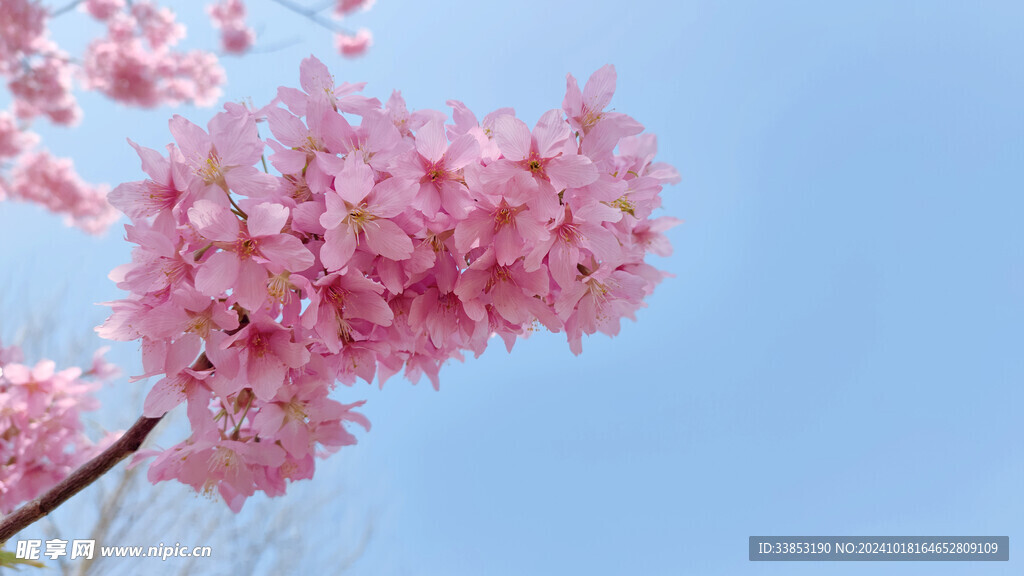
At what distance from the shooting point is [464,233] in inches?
28.5

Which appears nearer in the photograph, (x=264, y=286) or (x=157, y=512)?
(x=264, y=286)

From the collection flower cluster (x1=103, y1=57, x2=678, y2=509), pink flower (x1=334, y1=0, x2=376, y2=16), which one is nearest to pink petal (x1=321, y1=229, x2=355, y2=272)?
flower cluster (x1=103, y1=57, x2=678, y2=509)

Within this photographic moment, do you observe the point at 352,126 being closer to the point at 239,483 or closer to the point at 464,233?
the point at 464,233

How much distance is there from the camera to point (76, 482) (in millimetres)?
865

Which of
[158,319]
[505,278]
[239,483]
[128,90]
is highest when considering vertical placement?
[128,90]

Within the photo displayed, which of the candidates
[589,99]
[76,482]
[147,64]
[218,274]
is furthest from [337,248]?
[147,64]

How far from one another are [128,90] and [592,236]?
19.3ft

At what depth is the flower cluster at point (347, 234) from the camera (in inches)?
27.6

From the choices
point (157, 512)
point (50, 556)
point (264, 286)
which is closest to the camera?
point (264, 286)

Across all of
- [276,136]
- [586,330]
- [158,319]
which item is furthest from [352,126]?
[586,330]

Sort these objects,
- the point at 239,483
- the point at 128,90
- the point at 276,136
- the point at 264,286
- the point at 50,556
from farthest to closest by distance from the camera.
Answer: the point at 128,90, the point at 50,556, the point at 239,483, the point at 276,136, the point at 264,286

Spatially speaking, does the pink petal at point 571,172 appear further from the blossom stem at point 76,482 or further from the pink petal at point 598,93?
the blossom stem at point 76,482

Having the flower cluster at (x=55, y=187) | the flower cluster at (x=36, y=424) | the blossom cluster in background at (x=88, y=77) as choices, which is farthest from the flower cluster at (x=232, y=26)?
the flower cluster at (x=36, y=424)

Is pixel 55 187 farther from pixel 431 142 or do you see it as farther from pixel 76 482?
pixel 431 142
